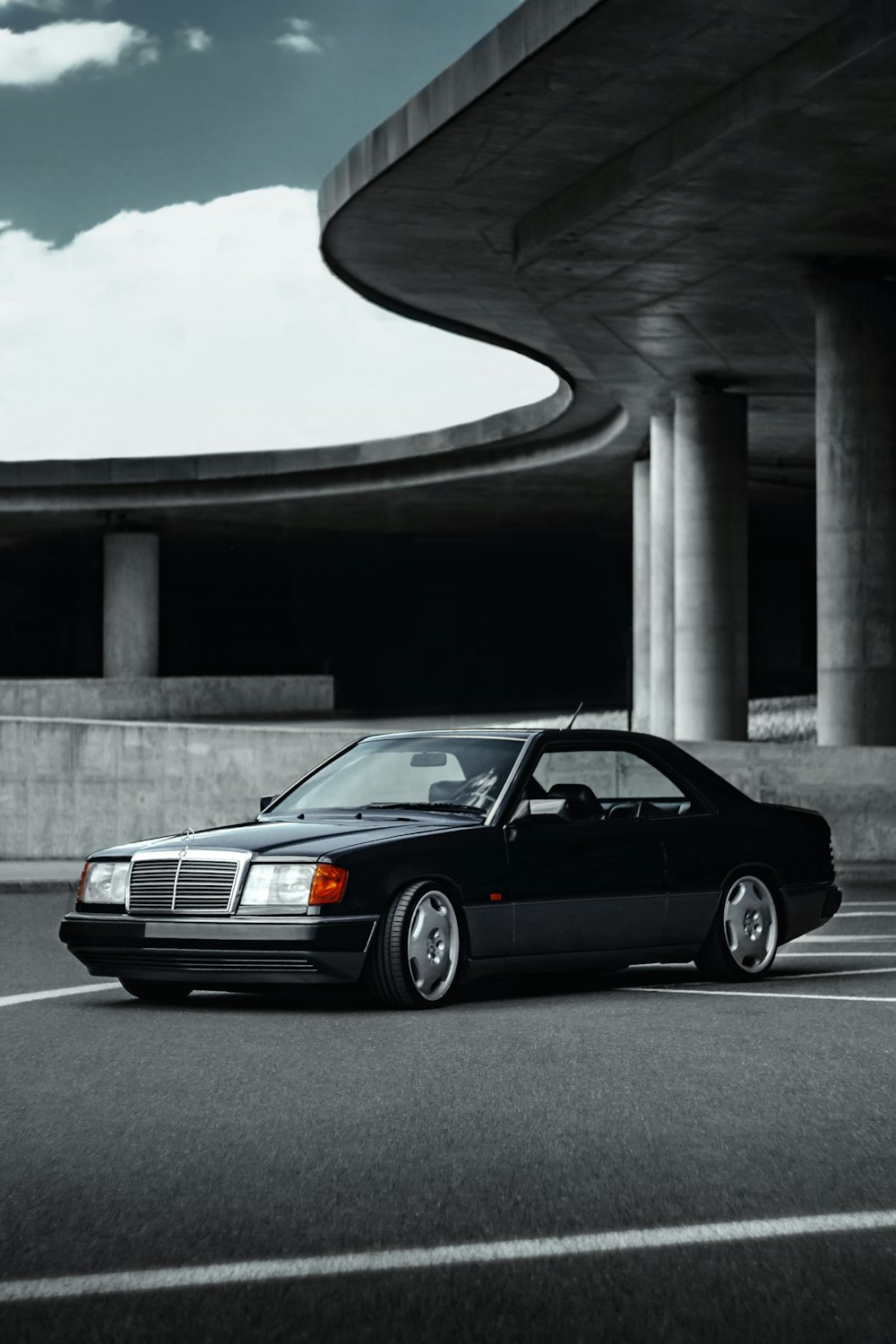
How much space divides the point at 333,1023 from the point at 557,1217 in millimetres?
3984

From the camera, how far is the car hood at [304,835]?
9.42m

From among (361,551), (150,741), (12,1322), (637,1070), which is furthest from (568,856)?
(361,551)

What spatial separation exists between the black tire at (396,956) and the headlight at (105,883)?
53.1 inches

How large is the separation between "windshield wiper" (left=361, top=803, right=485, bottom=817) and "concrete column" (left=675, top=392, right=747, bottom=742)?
76.3 ft

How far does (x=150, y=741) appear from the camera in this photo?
85.6ft

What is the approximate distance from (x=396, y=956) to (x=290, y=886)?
23.8 inches

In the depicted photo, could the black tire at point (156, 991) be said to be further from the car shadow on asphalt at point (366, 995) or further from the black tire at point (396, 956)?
the black tire at point (396, 956)

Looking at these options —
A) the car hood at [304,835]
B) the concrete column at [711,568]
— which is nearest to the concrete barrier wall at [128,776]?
the concrete column at [711,568]

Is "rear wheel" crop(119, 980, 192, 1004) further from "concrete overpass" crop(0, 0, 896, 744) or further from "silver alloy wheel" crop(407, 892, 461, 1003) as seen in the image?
"concrete overpass" crop(0, 0, 896, 744)

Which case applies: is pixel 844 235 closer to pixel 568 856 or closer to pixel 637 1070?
pixel 568 856

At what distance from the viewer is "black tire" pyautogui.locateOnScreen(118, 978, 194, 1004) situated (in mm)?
10039

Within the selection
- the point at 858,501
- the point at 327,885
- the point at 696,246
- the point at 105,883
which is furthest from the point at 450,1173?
the point at 858,501

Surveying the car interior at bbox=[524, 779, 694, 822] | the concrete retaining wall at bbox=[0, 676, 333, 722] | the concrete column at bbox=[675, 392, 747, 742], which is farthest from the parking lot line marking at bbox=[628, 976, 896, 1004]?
the concrete retaining wall at bbox=[0, 676, 333, 722]

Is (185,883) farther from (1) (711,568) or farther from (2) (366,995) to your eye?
(1) (711,568)
